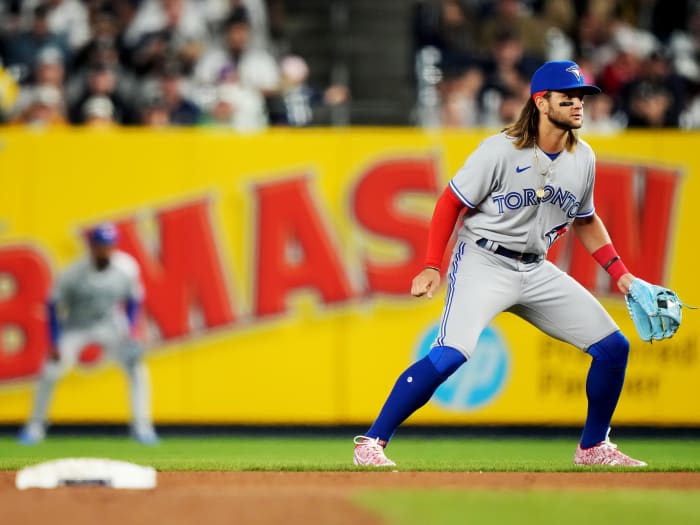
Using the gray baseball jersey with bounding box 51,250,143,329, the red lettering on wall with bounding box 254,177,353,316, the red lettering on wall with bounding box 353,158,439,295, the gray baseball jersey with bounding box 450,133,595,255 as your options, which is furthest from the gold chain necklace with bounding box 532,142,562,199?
the gray baseball jersey with bounding box 51,250,143,329

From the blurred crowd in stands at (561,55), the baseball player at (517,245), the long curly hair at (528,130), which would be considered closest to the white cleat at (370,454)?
the baseball player at (517,245)

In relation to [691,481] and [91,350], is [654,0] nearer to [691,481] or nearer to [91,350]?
[91,350]

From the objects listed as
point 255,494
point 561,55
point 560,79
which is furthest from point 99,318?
point 255,494

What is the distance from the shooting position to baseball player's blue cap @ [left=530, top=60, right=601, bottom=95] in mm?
6785

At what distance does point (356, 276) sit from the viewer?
1223 cm

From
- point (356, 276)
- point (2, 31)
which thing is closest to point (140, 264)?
point (356, 276)

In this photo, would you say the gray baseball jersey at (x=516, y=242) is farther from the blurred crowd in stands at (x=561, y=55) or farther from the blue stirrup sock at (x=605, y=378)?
the blurred crowd in stands at (x=561, y=55)

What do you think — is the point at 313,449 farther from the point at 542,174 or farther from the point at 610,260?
the point at 542,174

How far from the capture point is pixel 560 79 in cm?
680

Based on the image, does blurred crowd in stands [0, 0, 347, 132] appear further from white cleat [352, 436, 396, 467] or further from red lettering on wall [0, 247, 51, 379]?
white cleat [352, 436, 396, 467]

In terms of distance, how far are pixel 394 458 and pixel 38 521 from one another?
14.9ft

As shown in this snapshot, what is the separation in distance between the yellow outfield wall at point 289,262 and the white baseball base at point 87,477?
5.78 m

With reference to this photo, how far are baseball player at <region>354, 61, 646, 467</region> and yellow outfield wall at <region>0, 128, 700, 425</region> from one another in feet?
16.6

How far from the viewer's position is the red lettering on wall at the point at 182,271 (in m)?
12.2
